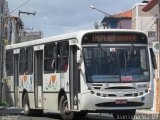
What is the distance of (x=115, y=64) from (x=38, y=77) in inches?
210

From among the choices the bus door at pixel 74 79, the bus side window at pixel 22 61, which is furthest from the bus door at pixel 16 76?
the bus door at pixel 74 79

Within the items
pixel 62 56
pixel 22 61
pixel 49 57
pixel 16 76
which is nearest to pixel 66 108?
pixel 62 56

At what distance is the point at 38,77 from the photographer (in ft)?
73.8

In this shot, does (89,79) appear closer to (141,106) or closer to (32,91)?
(141,106)

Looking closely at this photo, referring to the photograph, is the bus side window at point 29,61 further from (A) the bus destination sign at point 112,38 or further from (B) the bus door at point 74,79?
(A) the bus destination sign at point 112,38

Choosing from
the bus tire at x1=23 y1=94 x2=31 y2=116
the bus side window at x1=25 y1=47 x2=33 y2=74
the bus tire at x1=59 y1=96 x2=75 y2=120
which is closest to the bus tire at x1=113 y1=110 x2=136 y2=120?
the bus tire at x1=59 y1=96 x2=75 y2=120

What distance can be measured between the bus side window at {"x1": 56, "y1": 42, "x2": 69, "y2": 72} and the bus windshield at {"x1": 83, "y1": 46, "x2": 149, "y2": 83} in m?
1.49

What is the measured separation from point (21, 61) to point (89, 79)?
7.50 metres

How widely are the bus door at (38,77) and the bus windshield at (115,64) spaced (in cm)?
450

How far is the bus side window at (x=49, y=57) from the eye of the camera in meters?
20.7

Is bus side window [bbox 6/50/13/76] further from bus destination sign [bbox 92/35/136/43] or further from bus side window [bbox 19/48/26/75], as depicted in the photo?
bus destination sign [bbox 92/35/136/43]

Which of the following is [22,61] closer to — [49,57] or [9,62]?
[9,62]

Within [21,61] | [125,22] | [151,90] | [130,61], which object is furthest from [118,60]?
[125,22]

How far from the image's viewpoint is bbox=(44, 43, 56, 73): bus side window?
20.7 meters
